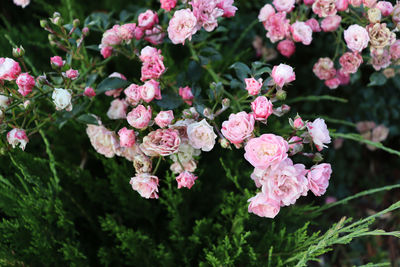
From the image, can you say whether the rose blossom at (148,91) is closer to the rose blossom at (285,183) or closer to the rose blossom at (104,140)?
the rose blossom at (104,140)

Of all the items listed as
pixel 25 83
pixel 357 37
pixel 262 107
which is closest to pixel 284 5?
pixel 357 37

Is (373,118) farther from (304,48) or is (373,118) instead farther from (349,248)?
(349,248)

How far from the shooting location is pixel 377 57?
1.14 metres

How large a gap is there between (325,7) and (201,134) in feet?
Result: 1.93

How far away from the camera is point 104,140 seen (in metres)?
1.02

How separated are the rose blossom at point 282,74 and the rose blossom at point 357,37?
0.31m

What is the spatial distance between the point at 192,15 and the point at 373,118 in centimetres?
119

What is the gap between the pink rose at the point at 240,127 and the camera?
2.72 feet

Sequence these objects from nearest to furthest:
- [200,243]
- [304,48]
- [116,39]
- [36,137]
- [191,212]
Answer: [116,39], [200,243], [191,212], [36,137], [304,48]

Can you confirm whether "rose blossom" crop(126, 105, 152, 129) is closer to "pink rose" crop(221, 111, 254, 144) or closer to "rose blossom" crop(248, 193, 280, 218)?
"pink rose" crop(221, 111, 254, 144)

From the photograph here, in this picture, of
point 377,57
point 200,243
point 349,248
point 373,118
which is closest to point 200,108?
point 200,243

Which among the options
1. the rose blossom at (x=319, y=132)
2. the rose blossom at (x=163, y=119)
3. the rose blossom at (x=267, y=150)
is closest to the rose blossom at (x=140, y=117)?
the rose blossom at (x=163, y=119)

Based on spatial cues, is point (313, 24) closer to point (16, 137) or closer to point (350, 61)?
point (350, 61)

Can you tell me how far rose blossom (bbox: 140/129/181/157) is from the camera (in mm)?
855
